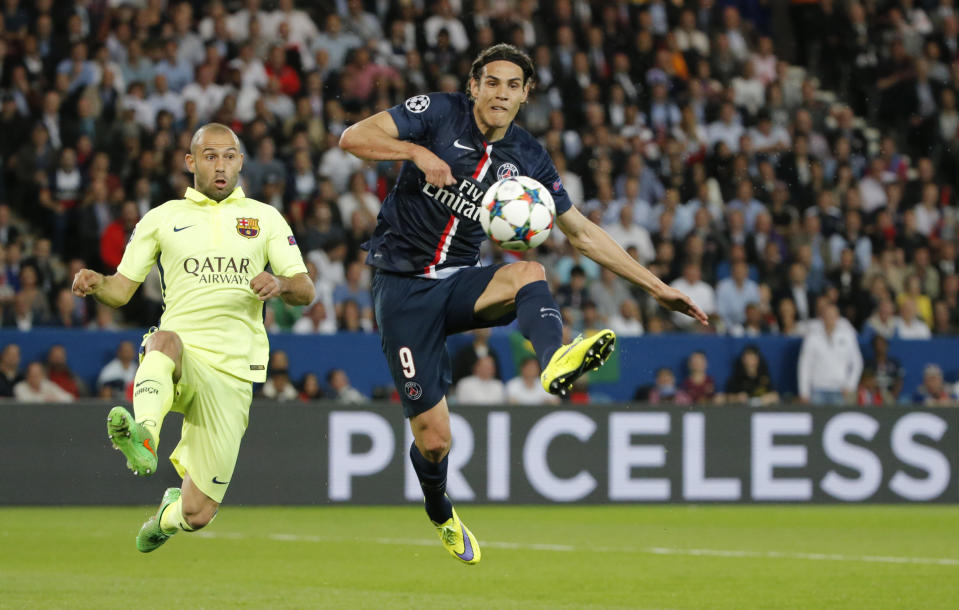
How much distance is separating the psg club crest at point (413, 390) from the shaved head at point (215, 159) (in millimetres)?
1471

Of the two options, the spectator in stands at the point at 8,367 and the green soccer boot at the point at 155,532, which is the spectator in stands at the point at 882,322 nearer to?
the spectator in stands at the point at 8,367

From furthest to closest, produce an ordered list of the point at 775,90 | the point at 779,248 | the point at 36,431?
the point at 775,90 < the point at 779,248 < the point at 36,431

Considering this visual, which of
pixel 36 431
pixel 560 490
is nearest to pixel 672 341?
pixel 560 490

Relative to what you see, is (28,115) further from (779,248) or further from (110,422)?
(110,422)

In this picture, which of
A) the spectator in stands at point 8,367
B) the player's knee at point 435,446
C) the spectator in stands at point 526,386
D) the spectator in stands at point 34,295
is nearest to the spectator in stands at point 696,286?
the spectator in stands at point 526,386

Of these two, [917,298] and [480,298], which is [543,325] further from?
[917,298]

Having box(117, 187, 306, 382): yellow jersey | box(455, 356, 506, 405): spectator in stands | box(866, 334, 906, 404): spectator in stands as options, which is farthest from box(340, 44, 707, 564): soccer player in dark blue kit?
box(866, 334, 906, 404): spectator in stands

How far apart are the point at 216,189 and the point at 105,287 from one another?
83 centimetres

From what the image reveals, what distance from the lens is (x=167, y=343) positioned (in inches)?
293

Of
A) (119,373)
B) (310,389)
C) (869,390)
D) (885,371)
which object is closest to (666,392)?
(869,390)

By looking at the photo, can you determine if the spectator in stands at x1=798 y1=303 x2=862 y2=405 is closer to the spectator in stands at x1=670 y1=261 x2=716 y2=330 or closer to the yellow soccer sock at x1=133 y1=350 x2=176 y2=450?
the spectator in stands at x1=670 y1=261 x2=716 y2=330

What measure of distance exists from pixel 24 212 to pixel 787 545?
356 inches

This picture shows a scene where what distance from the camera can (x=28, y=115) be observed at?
53.5 ft

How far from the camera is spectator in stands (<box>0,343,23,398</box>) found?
47.4 feet
